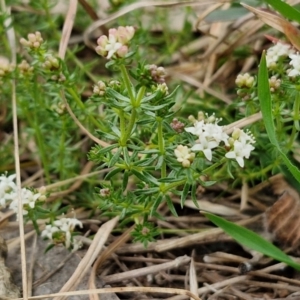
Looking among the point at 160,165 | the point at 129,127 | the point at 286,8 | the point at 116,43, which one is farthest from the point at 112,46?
the point at 286,8

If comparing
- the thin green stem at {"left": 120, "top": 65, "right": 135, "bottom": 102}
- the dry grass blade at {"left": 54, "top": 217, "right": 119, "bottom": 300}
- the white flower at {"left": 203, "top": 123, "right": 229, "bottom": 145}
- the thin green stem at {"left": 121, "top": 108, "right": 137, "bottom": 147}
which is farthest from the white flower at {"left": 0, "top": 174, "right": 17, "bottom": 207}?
the white flower at {"left": 203, "top": 123, "right": 229, "bottom": 145}

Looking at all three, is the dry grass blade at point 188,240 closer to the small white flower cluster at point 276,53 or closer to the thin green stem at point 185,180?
the thin green stem at point 185,180

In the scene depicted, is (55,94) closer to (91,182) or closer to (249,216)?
(91,182)

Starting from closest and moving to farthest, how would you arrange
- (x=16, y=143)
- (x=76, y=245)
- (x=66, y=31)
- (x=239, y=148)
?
1. (x=239, y=148)
2. (x=76, y=245)
3. (x=16, y=143)
4. (x=66, y=31)

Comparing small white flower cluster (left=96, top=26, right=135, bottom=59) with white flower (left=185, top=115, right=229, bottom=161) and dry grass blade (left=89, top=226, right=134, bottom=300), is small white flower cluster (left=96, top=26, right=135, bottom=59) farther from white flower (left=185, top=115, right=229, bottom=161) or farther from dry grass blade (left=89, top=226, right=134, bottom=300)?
dry grass blade (left=89, top=226, right=134, bottom=300)

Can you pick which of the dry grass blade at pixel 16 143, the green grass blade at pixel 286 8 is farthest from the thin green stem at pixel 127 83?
the green grass blade at pixel 286 8

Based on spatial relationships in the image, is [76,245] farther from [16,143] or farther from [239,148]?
[239,148]
